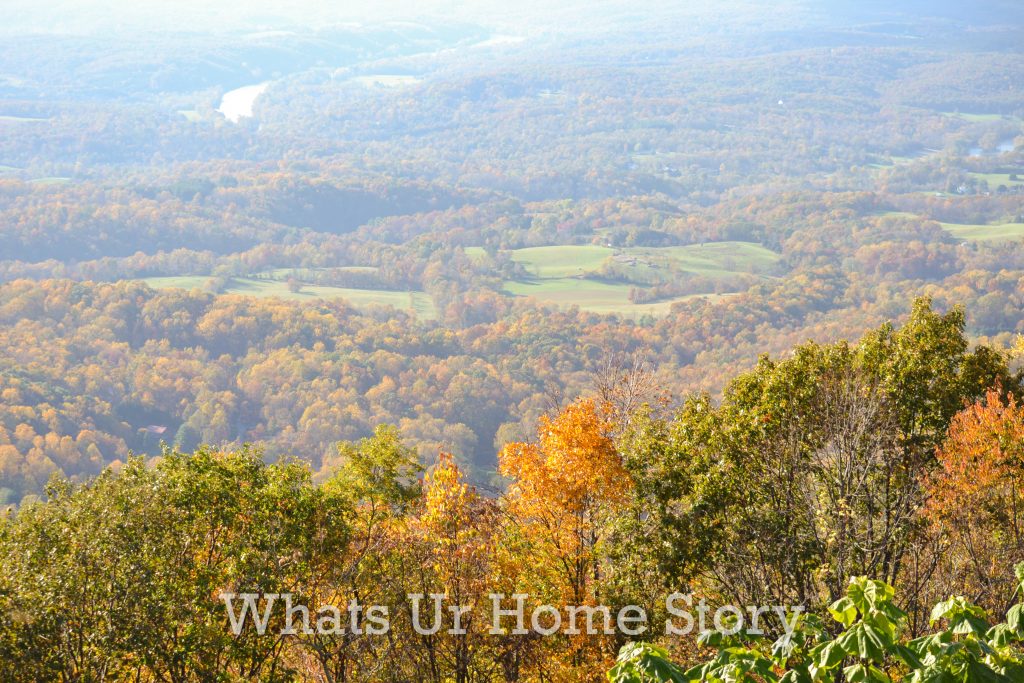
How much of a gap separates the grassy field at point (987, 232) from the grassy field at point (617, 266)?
33.1 meters

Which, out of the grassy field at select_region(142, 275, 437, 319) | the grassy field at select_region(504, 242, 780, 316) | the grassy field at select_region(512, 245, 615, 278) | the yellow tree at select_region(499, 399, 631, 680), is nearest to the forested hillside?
the yellow tree at select_region(499, 399, 631, 680)

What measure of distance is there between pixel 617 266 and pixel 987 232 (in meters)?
67.6

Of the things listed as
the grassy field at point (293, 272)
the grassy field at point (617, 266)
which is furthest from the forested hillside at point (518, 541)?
the grassy field at point (293, 272)

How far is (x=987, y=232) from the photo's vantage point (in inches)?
6604

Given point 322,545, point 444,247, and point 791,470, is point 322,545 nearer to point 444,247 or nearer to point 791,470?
point 791,470

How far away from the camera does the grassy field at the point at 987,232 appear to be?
523ft

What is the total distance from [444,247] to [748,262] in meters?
56.3

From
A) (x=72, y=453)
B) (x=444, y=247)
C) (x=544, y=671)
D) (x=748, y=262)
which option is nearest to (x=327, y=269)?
(x=444, y=247)

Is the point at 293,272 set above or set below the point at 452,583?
below

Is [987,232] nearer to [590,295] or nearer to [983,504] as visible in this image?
[590,295]

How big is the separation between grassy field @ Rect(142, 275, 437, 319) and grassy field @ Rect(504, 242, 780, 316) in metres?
14.7

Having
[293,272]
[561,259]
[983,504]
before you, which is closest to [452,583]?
[983,504]

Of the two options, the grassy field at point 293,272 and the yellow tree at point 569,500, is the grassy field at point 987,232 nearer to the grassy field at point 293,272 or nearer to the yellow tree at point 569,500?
the grassy field at point 293,272

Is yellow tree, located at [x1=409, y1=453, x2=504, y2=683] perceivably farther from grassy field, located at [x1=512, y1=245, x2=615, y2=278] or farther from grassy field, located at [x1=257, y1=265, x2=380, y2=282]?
grassy field, located at [x1=257, y1=265, x2=380, y2=282]
